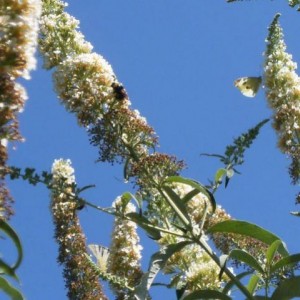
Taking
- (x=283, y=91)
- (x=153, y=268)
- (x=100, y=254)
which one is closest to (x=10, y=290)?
(x=153, y=268)

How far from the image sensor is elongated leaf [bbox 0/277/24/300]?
2.29 metres

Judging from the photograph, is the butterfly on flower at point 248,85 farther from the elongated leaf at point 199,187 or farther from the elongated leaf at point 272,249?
the elongated leaf at point 272,249

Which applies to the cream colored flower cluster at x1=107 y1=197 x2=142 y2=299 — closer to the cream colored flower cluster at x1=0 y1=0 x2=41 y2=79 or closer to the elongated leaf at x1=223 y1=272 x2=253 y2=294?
the elongated leaf at x1=223 y1=272 x2=253 y2=294

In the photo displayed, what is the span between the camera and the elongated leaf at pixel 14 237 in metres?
1.96

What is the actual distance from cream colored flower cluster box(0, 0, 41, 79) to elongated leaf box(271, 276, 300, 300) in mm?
1673

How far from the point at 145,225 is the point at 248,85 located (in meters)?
2.33

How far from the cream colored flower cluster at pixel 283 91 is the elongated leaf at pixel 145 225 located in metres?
0.91

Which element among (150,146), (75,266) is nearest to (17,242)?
(150,146)

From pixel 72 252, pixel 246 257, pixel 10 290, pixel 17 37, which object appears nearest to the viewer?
pixel 17 37

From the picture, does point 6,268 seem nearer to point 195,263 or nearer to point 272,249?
point 272,249

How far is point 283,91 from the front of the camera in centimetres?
478

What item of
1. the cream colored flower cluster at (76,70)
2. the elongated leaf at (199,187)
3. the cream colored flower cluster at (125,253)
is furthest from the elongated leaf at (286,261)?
the cream colored flower cluster at (76,70)

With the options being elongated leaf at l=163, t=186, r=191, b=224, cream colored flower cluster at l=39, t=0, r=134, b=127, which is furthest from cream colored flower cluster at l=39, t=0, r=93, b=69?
elongated leaf at l=163, t=186, r=191, b=224

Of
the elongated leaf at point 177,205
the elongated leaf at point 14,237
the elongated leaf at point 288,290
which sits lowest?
the elongated leaf at point 14,237
